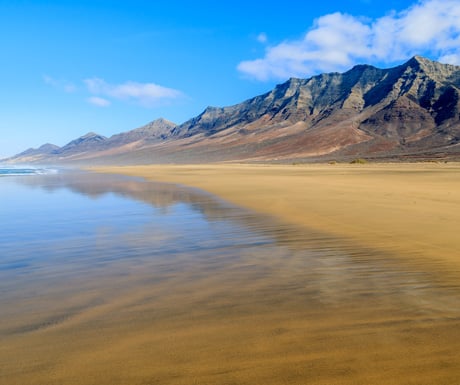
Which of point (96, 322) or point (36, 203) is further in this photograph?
point (36, 203)

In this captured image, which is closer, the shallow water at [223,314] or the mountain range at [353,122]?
the shallow water at [223,314]

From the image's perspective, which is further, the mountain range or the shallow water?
the mountain range

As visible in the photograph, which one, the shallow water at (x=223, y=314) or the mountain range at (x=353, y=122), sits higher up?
the mountain range at (x=353, y=122)

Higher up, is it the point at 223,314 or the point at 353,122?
the point at 353,122

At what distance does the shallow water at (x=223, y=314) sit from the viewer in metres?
3.07

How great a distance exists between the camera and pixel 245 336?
3627mm

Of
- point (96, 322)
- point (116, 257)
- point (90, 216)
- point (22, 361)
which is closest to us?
point (22, 361)

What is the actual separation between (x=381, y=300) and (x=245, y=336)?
1877 millimetres

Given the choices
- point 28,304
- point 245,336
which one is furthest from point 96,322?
point 245,336

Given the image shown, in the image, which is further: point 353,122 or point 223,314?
point 353,122

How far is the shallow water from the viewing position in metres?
3.07

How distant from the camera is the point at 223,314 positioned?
4191 mm

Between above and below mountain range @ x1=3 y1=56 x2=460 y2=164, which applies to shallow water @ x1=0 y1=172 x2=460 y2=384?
below

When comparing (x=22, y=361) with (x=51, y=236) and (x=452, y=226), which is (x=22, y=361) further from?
(x=452, y=226)
